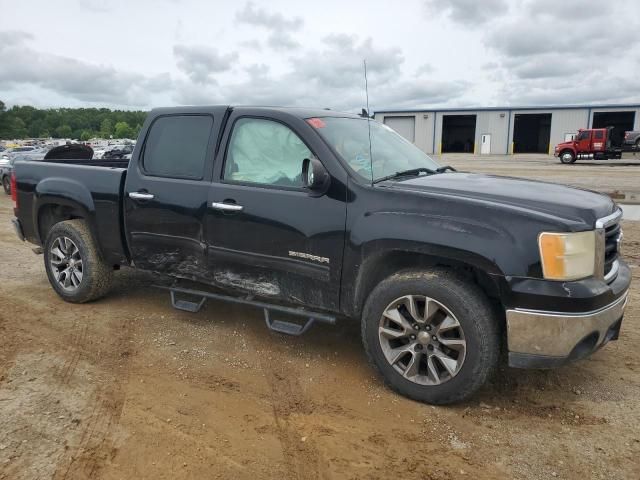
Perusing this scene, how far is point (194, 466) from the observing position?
9.03ft

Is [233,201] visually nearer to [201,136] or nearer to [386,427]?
[201,136]

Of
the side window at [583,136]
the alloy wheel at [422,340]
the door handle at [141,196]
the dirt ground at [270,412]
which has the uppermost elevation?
the side window at [583,136]

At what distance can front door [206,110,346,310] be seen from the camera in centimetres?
369

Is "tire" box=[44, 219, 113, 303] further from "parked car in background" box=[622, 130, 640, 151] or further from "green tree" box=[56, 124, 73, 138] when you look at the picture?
"green tree" box=[56, 124, 73, 138]

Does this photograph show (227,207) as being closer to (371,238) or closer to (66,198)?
(371,238)

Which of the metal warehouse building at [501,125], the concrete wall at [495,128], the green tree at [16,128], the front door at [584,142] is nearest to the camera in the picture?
the front door at [584,142]

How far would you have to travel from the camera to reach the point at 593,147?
3198cm

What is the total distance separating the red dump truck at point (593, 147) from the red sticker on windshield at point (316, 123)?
32811 mm

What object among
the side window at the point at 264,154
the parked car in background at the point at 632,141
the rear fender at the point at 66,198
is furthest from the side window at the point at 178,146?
the parked car in background at the point at 632,141

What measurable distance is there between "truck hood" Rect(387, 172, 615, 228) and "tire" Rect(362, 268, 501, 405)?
549 mm

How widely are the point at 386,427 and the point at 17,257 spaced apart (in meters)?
6.64

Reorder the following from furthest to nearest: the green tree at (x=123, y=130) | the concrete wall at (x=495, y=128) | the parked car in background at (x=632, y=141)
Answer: the green tree at (x=123, y=130) < the concrete wall at (x=495, y=128) < the parked car in background at (x=632, y=141)

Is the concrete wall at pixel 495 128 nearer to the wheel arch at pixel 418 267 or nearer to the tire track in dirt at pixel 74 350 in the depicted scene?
the tire track in dirt at pixel 74 350

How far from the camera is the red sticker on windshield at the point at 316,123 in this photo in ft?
13.0
